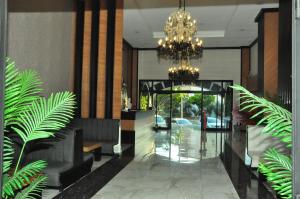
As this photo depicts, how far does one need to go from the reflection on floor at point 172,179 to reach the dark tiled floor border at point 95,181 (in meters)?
0.11

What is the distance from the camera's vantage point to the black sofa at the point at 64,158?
4062 millimetres

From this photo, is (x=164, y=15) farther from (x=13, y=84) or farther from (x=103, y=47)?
(x=13, y=84)

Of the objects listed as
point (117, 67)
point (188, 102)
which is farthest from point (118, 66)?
point (188, 102)

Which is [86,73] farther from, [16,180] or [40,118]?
[16,180]

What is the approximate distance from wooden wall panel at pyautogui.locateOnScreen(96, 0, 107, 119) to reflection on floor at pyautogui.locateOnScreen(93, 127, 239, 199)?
152 centimetres

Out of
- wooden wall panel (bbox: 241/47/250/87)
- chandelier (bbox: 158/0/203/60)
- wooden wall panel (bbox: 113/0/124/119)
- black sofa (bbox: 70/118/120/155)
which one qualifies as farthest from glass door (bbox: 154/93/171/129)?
black sofa (bbox: 70/118/120/155)

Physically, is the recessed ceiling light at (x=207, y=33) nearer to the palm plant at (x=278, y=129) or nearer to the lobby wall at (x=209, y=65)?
the lobby wall at (x=209, y=65)

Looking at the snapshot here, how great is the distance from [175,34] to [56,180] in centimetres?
539

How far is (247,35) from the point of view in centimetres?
1253

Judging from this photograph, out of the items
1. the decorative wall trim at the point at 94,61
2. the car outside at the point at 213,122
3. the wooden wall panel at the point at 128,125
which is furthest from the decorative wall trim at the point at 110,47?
the car outside at the point at 213,122

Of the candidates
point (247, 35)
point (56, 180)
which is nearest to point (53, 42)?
point (56, 180)

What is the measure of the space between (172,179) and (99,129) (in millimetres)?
2565

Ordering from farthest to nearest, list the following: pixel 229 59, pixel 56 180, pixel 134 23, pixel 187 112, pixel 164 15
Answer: pixel 187 112 → pixel 229 59 → pixel 134 23 → pixel 164 15 → pixel 56 180

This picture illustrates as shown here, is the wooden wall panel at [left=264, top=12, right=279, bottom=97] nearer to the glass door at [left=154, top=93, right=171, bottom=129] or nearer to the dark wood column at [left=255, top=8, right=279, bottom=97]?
the dark wood column at [left=255, top=8, right=279, bottom=97]
